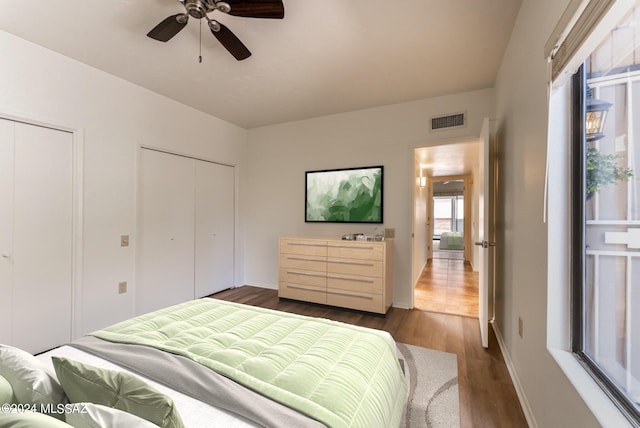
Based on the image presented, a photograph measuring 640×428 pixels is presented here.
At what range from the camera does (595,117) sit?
1.08 meters

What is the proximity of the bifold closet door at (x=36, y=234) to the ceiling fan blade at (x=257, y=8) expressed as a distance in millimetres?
2126

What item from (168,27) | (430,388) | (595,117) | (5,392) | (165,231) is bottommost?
(430,388)

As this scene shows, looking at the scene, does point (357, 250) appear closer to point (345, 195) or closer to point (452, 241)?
point (345, 195)

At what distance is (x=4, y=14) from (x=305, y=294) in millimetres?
3594

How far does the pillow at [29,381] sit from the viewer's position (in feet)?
2.51

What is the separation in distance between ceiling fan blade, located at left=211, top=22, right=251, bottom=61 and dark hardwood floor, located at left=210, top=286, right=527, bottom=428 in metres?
2.71

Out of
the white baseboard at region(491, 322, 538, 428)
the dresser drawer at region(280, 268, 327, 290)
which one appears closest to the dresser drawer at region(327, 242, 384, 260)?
the dresser drawer at region(280, 268, 327, 290)

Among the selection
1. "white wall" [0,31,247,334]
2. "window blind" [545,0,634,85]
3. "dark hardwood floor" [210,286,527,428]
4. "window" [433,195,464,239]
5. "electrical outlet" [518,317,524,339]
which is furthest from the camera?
"window" [433,195,464,239]

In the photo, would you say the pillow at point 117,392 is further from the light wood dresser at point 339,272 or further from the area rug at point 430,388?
the light wood dresser at point 339,272

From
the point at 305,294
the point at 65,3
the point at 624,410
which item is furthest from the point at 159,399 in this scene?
the point at 305,294

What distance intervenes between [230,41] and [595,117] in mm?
2074

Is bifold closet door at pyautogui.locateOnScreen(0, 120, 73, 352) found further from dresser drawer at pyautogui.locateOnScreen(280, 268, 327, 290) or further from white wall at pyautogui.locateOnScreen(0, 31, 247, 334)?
dresser drawer at pyautogui.locateOnScreen(280, 268, 327, 290)

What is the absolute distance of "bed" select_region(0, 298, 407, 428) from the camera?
0.86 metres

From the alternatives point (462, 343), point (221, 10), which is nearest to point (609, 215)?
point (462, 343)
